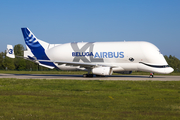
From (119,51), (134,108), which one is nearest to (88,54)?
(119,51)

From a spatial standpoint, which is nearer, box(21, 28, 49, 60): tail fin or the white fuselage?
the white fuselage

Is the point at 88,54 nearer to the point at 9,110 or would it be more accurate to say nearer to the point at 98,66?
the point at 98,66

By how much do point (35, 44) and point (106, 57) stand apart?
13201mm

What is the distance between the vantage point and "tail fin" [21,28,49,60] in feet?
128

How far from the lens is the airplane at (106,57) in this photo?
3253cm

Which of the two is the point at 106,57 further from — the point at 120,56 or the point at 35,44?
the point at 35,44

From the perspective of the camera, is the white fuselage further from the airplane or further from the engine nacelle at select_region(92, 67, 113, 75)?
the engine nacelle at select_region(92, 67, 113, 75)

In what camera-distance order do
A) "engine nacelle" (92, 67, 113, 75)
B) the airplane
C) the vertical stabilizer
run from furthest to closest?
the vertical stabilizer
the airplane
"engine nacelle" (92, 67, 113, 75)

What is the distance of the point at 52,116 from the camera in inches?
353

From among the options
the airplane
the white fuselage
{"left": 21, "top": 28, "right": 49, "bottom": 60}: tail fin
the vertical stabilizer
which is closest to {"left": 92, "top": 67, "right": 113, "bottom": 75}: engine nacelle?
the airplane

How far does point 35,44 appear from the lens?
39.8 metres

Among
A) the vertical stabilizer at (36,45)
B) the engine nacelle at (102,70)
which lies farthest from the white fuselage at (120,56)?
the vertical stabilizer at (36,45)

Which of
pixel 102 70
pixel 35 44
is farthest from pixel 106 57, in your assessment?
pixel 35 44

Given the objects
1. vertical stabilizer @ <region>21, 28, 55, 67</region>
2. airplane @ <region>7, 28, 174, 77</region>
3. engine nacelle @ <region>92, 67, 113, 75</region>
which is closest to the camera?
engine nacelle @ <region>92, 67, 113, 75</region>
